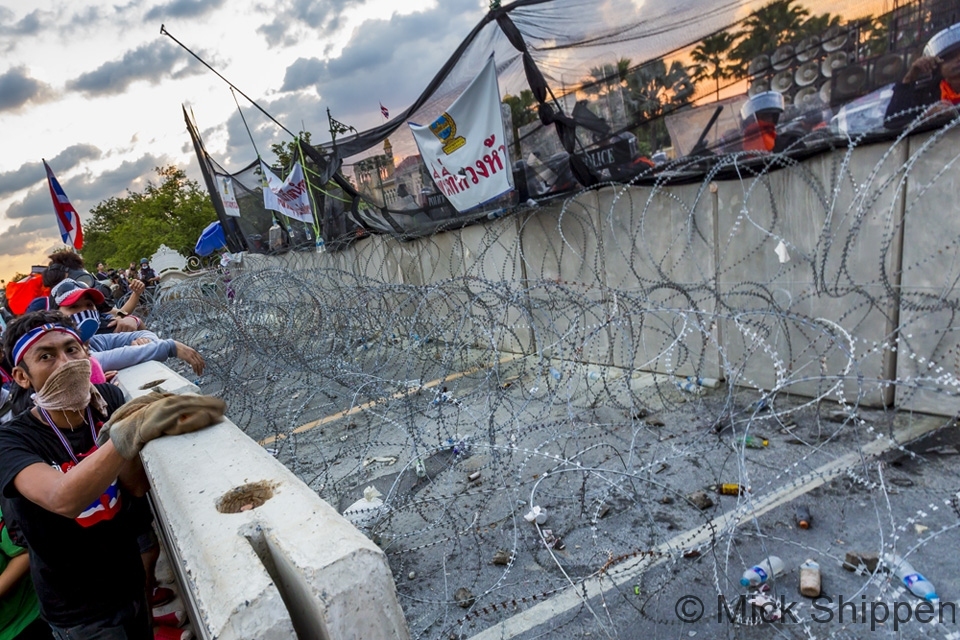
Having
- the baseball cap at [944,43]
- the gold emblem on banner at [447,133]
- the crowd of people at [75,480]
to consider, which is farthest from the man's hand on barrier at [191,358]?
the baseball cap at [944,43]

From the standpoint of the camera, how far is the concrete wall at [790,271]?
3688 millimetres

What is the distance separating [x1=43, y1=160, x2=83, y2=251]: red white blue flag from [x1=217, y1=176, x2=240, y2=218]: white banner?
387cm

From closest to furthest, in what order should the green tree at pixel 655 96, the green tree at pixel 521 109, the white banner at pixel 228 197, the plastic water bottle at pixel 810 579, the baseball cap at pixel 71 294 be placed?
the plastic water bottle at pixel 810 579
the baseball cap at pixel 71 294
the green tree at pixel 655 96
the green tree at pixel 521 109
the white banner at pixel 228 197

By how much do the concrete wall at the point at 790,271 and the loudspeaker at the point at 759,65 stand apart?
71cm

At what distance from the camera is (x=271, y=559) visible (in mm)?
1389

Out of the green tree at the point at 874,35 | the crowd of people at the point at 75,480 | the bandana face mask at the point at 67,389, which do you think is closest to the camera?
the crowd of people at the point at 75,480

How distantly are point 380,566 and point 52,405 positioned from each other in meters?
1.63

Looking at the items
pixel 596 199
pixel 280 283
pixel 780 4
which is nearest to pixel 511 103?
pixel 596 199

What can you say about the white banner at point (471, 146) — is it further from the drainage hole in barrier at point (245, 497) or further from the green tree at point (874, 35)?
the drainage hole in barrier at point (245, 497)

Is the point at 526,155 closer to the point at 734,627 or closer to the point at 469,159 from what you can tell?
the point at 469,159

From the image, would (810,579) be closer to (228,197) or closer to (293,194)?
(293,194)

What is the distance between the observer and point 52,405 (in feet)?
6.94

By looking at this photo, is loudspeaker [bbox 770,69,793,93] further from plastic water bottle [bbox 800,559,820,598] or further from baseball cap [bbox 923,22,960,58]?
plastic water bottle [bbox 800,559,820,598]

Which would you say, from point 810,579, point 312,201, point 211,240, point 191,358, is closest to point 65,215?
point 312,201
